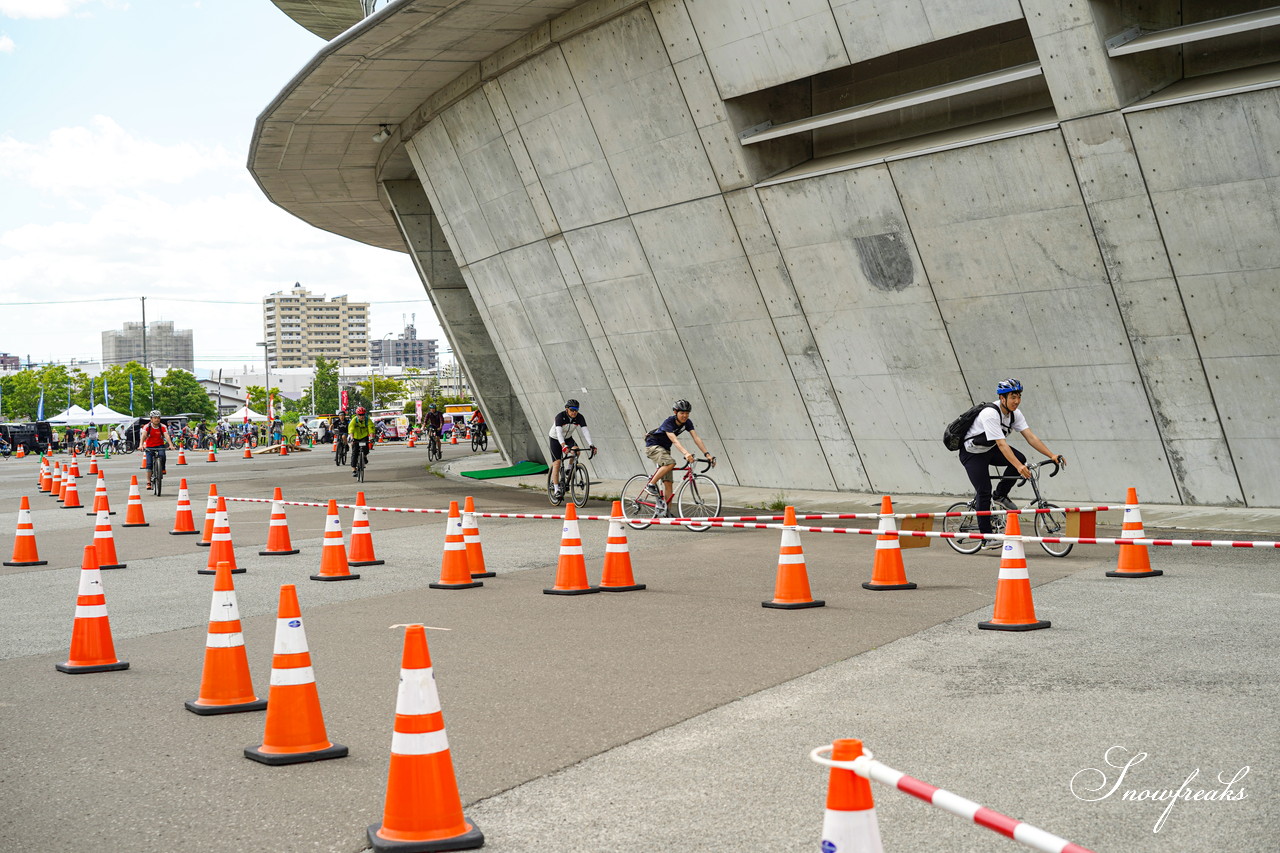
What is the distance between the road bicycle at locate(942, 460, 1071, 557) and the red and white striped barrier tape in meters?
10.2

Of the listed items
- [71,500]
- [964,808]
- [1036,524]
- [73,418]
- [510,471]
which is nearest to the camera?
[964,808]

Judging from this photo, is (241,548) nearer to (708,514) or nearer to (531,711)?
(708,514)

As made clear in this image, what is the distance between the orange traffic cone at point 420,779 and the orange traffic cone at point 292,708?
1.30 m

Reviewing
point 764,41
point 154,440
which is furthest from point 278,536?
point 154,440

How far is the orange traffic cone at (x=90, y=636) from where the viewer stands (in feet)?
27.2

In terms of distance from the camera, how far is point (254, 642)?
9.30 metres

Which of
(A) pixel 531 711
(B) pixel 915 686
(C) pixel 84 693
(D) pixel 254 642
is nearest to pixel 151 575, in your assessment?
(D) pixel 254 642

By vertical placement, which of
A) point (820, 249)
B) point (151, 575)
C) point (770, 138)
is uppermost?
point (770, 138)

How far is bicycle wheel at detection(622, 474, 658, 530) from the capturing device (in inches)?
679

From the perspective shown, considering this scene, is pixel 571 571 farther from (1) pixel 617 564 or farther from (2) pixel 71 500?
(2) pixel 71 500

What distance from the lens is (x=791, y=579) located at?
10.3m

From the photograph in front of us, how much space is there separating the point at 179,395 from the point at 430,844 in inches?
5948

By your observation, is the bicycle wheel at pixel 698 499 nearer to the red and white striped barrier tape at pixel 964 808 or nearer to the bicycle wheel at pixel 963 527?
the bicycle wheel at pixel 963 527

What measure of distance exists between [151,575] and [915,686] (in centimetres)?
959
